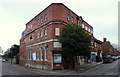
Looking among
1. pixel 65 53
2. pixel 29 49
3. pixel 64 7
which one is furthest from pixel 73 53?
pixel 29 49

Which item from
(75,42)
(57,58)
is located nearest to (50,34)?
(57,58)

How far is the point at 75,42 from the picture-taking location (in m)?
25.5

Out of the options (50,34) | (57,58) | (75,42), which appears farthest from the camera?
(50,34)

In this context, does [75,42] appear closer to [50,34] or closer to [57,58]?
[57,58]

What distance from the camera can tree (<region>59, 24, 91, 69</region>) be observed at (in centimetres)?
2548

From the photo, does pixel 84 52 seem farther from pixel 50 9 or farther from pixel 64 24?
pixel 50 9

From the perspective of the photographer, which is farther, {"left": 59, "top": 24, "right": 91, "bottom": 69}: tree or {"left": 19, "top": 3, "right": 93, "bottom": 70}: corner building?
{"left": 19, "top": 3, "right": 93, "bottom": 70}: corner building

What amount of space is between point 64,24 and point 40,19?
8.16 meters

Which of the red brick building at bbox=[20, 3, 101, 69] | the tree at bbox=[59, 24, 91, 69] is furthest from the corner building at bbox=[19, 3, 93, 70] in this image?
the tree at bbox=[59, 24, 91, 69]

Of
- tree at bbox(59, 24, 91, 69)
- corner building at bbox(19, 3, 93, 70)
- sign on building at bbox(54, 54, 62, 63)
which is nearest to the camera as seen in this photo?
tree at bbox(59, 24, 91, 69)

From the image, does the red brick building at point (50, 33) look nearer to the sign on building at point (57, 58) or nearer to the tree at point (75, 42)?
the sign on building at point (57, 58)

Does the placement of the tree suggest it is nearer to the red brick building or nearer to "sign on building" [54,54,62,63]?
"sign on building" [54,54,62,63]

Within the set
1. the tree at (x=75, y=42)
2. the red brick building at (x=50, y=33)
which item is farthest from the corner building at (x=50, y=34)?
the tree at (x=75, y=42)

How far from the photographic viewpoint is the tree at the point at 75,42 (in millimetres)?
25481
